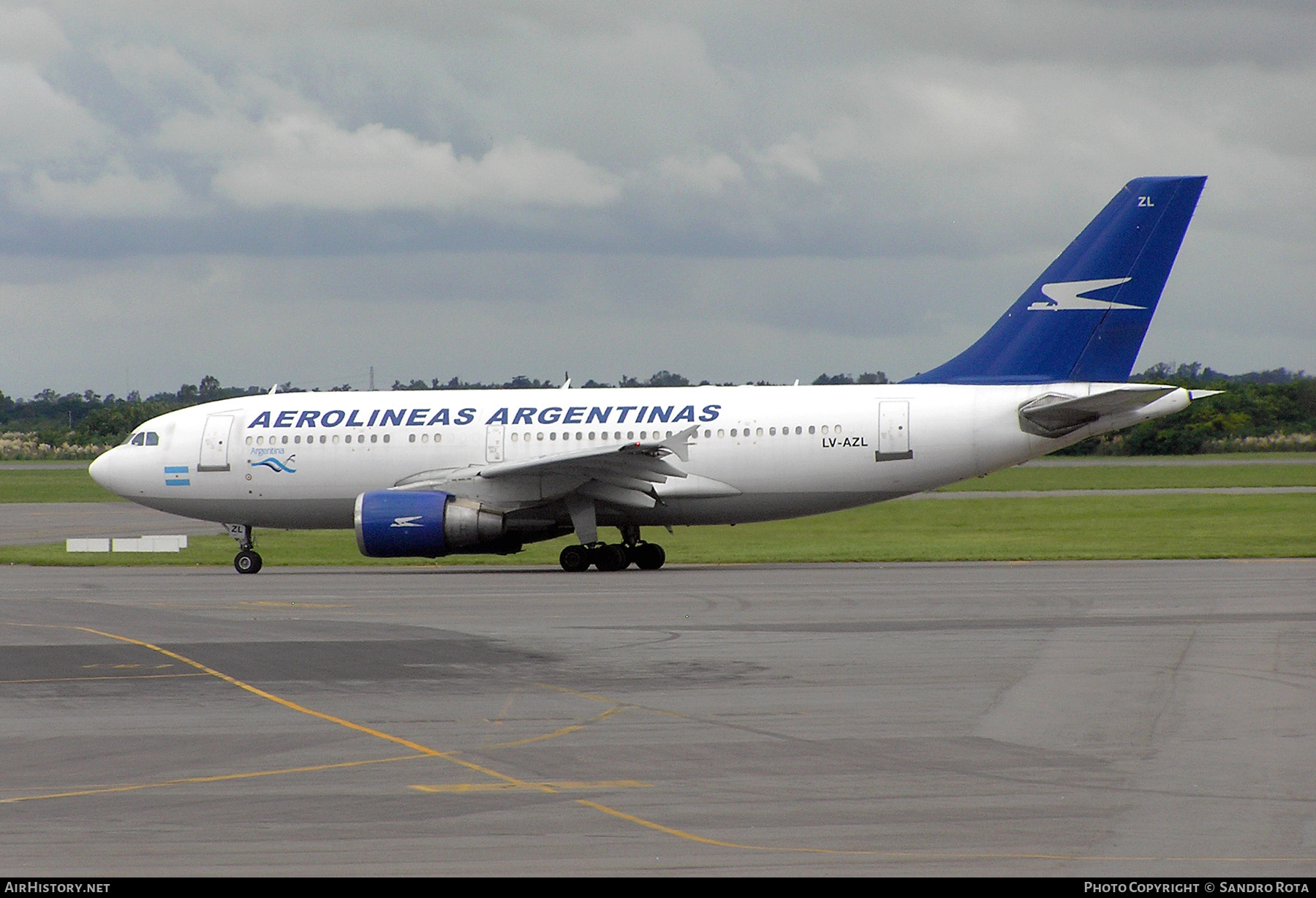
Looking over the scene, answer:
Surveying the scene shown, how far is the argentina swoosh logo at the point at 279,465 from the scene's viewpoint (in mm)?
31188

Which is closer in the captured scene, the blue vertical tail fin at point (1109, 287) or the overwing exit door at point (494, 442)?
the blue vertical tail fin at point (1109, 287)

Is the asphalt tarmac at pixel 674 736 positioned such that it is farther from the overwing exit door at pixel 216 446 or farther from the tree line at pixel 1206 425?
the tree line at pixel 1206 425

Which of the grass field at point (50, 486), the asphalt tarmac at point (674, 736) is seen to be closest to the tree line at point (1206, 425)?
the grass field at point (50, 486)

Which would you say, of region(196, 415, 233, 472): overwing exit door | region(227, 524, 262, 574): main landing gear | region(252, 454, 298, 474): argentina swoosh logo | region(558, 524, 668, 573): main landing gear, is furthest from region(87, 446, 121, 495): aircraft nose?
region(558, 524, 668, 573): main landing gear

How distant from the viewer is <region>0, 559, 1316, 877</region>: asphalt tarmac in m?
8.32

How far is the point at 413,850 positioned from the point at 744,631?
1014cm

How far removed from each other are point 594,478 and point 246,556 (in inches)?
298

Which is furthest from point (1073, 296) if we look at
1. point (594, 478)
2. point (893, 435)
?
point (594, 478)

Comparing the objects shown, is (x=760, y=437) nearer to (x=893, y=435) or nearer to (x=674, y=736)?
(x=893, y=435)

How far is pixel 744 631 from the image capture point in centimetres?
1812

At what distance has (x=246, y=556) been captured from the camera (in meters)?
30.4

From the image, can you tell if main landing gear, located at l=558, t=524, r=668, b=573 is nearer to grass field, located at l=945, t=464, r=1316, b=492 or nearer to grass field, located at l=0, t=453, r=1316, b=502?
grass field, located at l=945, t=464, r=1316, b=492

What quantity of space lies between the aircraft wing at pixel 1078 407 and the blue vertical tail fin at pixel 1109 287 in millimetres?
899

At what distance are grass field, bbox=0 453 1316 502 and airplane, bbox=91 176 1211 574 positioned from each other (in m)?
26.8
